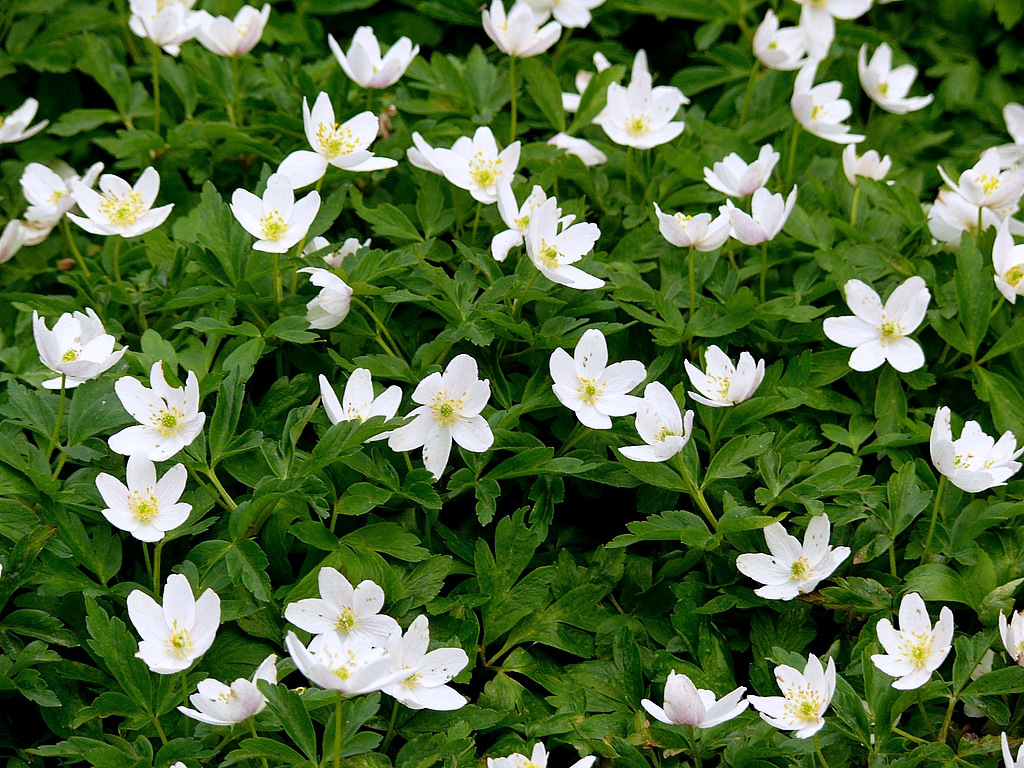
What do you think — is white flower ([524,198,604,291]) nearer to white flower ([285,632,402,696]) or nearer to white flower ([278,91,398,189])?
white flower ([278,91,398,189])

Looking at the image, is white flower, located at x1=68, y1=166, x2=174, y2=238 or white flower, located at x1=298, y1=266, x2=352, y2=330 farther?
white flower, located at x1=68, y1=166, x2=174, y2=238

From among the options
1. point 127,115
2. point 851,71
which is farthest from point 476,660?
point 851,71

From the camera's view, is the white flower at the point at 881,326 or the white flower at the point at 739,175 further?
the white flower at the point at 739,175

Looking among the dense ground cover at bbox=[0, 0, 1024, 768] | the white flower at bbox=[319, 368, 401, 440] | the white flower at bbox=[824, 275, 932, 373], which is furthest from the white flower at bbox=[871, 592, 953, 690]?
the white flower at bbox=[319, 368, 401, 440]

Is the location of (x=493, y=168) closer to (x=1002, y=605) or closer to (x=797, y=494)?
(x=797, y=494)

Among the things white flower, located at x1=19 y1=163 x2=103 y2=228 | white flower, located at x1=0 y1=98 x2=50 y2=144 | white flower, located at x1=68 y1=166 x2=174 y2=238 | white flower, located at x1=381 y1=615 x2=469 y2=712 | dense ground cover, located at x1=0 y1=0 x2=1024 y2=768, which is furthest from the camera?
white flower, located at x1=0 y1=98 x2=50 y2=144

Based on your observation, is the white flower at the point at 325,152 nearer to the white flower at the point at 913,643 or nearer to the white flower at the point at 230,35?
the white flower at the point at 230,35

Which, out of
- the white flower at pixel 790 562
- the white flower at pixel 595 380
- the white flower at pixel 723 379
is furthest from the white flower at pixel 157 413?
the white flower at pixel 790 562
